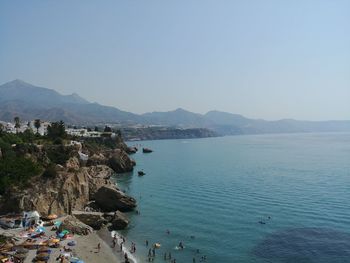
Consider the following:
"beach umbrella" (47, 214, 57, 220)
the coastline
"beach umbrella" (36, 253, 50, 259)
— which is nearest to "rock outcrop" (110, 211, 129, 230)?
the coastline

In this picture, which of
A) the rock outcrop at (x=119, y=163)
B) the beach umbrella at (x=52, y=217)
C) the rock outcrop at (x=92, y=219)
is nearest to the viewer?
the beach umbrella at (x=52, y=217)

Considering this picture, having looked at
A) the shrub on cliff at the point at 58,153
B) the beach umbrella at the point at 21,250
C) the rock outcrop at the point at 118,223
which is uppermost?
the shrub on cliff at the point at 58,153

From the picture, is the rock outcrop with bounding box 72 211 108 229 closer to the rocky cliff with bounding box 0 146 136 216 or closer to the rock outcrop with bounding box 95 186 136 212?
the rocky cliff with bounding box 0 146 136 216

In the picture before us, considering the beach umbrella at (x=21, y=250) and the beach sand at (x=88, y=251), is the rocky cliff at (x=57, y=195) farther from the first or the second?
the beach umbrella at (x=21, y=250)

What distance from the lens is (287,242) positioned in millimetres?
41312

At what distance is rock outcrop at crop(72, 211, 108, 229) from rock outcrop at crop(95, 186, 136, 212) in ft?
23.9

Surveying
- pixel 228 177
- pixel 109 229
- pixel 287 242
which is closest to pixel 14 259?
pixel 109 229

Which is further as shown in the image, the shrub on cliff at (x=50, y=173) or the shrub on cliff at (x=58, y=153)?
the shrub on cliff at (x=58, y=153)

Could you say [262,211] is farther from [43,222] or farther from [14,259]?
[14,259]

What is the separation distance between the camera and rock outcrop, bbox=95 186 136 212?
5672cm

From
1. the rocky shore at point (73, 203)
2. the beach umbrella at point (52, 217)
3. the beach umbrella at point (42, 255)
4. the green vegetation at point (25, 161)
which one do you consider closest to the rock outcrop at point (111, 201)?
the rocky shore at point (73, 203)

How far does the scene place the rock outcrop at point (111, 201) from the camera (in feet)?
186

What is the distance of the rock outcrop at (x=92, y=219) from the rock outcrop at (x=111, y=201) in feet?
23.9

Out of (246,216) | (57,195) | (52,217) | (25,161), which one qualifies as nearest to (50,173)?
(57,195)
